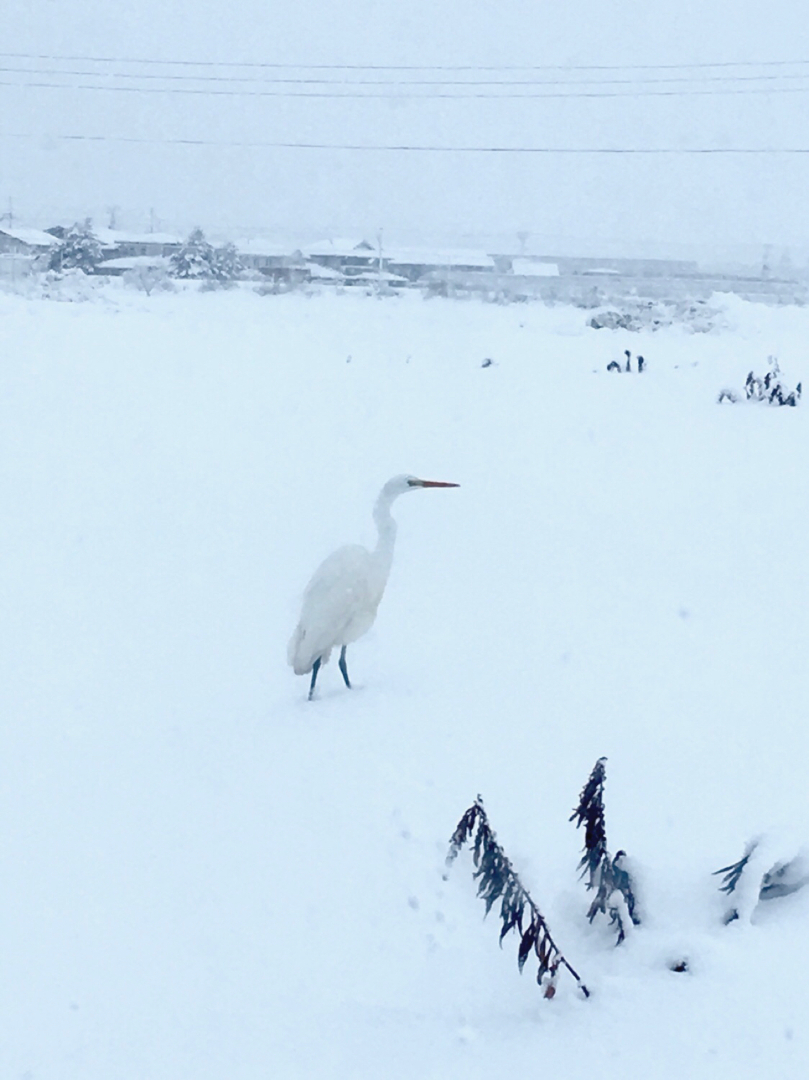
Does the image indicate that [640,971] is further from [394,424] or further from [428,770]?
[394,424]

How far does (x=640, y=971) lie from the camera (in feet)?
10.1

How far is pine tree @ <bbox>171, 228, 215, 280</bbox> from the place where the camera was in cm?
3508

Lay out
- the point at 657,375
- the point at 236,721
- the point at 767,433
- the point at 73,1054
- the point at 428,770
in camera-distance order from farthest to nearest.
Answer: the point at 657,375 → the point at 767,433 → the point at 236,721 → the point at 428,770 → the point at 73,1054

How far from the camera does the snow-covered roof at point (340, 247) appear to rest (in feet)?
172

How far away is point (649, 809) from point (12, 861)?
7.51 feet

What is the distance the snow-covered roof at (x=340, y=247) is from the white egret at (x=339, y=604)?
158ft

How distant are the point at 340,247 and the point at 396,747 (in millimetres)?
51753

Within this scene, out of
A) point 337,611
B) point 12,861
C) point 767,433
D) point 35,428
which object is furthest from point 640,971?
point 35,428

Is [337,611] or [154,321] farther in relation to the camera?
[154,321]

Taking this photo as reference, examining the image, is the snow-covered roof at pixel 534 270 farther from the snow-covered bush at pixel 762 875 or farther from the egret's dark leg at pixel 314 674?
the snow-covered bush at pixel 762 875

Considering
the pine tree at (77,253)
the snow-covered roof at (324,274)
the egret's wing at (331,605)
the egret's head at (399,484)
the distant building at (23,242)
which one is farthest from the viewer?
the distant building at (23,242)

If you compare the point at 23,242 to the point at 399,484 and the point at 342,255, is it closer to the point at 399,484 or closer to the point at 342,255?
the point at 342,255

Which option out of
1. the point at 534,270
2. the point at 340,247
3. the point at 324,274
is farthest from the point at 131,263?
the point at 534,270

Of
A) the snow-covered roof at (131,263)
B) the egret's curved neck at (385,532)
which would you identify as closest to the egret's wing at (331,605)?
the egret's curved neck at (385,532)
